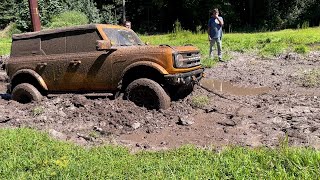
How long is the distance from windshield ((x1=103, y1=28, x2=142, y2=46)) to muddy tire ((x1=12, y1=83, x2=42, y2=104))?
2.23 m

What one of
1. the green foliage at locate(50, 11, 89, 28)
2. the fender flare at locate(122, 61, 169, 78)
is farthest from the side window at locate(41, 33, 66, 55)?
the green foliage at locate(50, 11, 89, 28)

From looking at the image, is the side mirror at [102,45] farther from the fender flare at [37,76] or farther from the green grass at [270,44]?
the green grass at [270,44]

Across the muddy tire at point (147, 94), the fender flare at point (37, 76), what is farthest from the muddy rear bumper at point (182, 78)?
the fender flare at point (37, 76)

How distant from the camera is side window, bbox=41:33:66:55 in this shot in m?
9.12

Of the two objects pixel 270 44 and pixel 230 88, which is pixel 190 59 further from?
pixel 270 44

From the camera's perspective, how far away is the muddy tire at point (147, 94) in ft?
26.0

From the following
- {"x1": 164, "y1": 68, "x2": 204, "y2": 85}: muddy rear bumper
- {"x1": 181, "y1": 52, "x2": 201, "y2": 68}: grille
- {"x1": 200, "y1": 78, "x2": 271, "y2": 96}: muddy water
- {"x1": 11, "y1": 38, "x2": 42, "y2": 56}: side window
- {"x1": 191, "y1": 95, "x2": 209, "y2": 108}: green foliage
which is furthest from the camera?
{"x1": 200, "y1": 78, "x2": 271, "y2": 96}: muddy water

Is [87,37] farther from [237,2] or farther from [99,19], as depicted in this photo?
[237,2]

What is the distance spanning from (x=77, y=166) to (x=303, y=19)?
26.6 meters

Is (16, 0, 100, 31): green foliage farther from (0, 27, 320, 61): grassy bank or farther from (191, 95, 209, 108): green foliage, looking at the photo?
(191, 95, 209, 108): green foliage

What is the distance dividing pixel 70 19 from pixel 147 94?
2121 centimetres

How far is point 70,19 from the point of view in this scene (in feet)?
91.4

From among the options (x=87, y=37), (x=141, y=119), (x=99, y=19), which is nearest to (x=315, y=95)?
(x=141, y=119)

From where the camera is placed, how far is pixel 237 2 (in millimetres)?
33562
